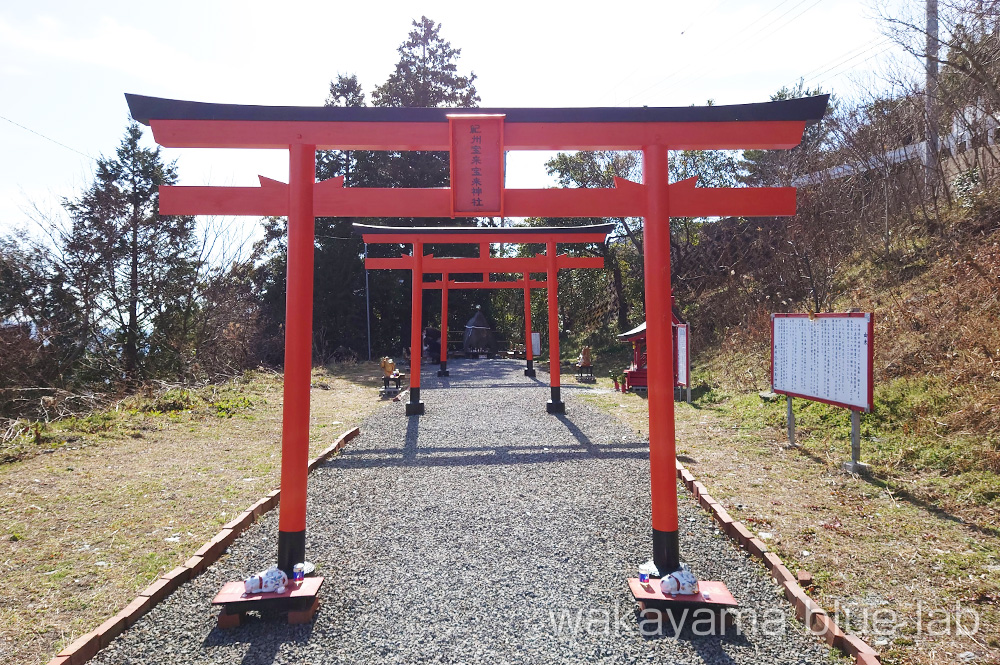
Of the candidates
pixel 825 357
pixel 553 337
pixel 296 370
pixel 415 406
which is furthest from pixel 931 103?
pixel 296 370

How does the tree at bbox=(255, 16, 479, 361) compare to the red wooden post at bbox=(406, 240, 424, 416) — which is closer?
the red wooden post at bbox=(406, 240, 424, 416)

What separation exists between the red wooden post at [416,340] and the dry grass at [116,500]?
93 cm

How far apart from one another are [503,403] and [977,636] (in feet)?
27.1

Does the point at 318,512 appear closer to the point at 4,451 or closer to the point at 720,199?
the point at 720,199

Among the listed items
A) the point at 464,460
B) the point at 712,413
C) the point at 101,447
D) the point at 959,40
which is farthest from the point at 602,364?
the point at 101,447

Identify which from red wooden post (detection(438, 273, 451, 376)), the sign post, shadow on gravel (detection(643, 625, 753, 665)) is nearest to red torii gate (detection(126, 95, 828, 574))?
shadow on gravel (detection(643, 625, 753, 665))

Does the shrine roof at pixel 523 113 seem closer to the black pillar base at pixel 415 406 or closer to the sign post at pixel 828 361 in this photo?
the sign post at pixel 828 361

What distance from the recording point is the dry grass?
308 cm

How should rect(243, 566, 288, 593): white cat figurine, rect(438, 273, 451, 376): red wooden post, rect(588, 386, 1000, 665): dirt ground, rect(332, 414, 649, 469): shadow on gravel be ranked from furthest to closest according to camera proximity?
Result: rect(438, 273, 451, 376): red wooden post < rect(332, 414, 649, 469): shadow on gravel < rect(243, 566, 288, 593): white cat figurine < rect(588, 386, 1000, 665): dirt ground

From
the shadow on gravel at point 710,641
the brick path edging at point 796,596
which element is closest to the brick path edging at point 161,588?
the shadow on gravel at point 710,641

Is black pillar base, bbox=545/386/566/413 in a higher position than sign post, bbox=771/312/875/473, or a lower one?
lower

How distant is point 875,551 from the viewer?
351 centimetres

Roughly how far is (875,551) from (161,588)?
13.6 ft

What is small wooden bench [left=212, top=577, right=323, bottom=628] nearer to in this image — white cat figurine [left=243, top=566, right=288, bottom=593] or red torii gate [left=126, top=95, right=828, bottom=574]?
white cat figurine [left=243, top=566, right=288, bottom=593]
